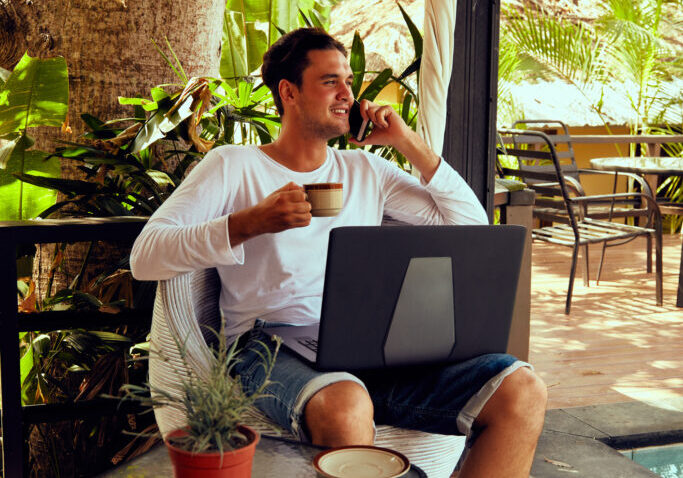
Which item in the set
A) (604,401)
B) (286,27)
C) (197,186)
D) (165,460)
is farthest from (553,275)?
(165,460)

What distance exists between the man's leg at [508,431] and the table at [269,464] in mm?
536

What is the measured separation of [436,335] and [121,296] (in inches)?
51.7

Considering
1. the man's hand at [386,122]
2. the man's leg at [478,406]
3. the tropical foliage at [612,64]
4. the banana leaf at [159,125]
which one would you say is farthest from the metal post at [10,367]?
the tropical foliage at [612,64]

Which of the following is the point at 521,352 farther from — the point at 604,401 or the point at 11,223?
the point at 11,223

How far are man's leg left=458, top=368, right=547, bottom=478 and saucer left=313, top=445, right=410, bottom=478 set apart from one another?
62 cm

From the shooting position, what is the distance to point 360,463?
123cm

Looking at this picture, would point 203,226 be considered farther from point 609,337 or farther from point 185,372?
point 609,337

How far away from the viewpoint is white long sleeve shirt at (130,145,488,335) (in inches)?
72.4

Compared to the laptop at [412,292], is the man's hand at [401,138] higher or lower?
higher

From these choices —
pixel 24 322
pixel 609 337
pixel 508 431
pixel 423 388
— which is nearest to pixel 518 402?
pixel 508 431

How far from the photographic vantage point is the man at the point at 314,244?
1.72m

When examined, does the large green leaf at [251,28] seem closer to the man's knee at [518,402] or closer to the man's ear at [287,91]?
the man's ear at [287,91]

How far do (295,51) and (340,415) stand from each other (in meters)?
1.09

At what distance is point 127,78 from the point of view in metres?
2.84
